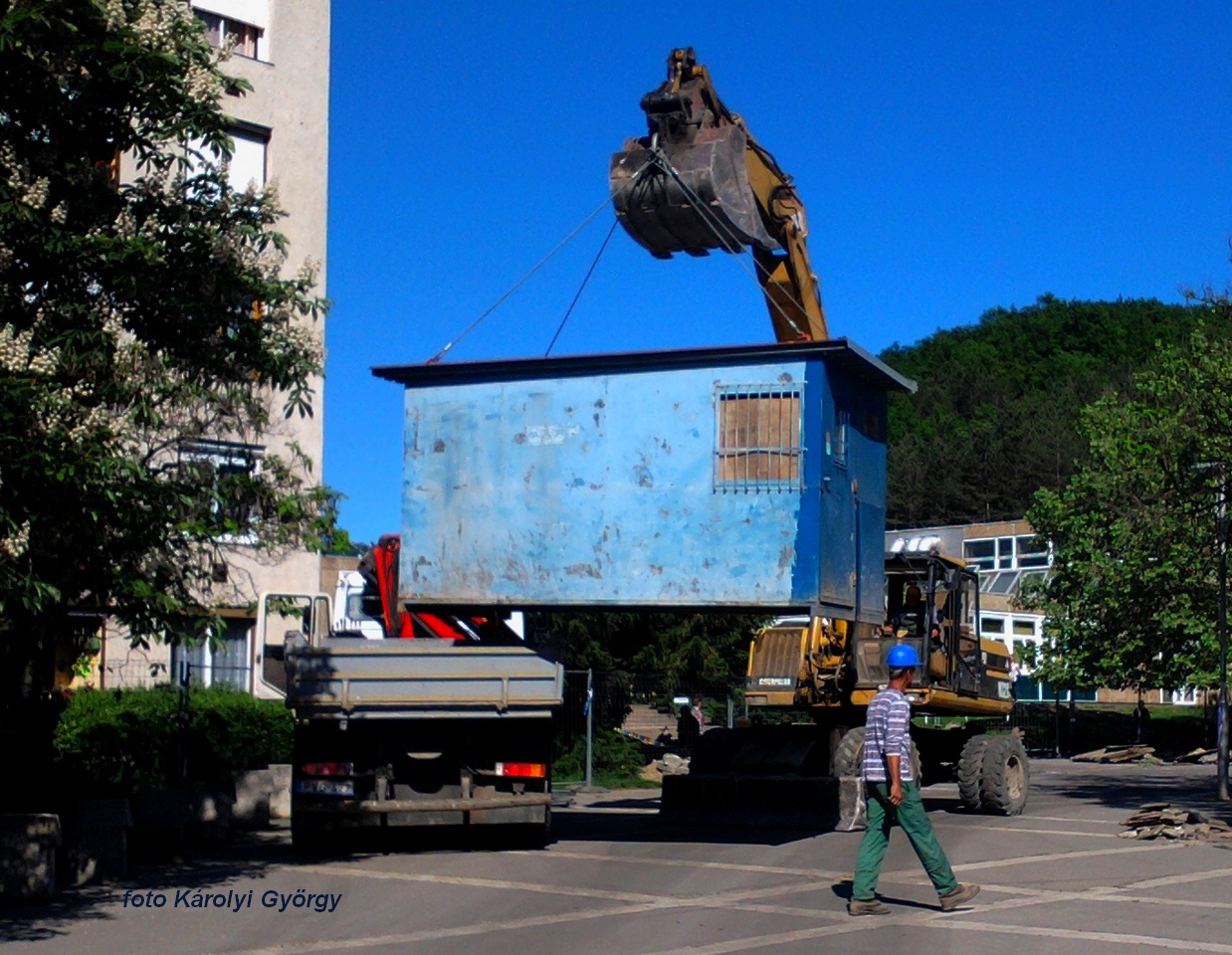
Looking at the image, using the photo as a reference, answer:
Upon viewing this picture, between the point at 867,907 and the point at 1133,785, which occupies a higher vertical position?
the point at 867,907

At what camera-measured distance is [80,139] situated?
1078cm

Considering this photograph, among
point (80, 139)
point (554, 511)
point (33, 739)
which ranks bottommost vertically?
point (33, 739)

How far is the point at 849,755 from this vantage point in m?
17.0

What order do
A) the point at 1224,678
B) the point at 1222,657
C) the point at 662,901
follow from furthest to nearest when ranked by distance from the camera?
the point at 1222,657 < the point at 1224,678 < the point at 662,901

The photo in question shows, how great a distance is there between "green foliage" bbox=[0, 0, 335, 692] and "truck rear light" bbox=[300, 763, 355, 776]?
2.66 meters

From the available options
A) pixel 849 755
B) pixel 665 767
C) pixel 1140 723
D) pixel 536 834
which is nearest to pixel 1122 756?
pixel 1140 723

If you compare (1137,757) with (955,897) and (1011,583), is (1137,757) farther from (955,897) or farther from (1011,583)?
(1011,583)

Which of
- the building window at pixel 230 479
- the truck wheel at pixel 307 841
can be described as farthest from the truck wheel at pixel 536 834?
the building window at pixel 230 479

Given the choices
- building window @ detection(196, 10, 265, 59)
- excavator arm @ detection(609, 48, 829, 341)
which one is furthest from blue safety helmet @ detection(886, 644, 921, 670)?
building window @ detection(196, 10, 265, 59)

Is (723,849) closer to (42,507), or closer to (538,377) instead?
(538,377)

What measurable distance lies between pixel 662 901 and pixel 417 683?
357 centimetres

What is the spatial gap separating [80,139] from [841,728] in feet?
35.2

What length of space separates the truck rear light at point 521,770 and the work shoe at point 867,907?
440 cm

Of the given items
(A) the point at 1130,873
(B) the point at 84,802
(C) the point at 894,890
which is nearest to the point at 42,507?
(B) the point at 84,802
